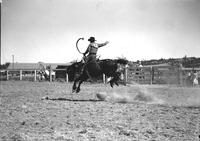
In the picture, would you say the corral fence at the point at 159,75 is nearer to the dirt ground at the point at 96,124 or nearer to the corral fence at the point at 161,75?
the corral fence at the point at 161,75

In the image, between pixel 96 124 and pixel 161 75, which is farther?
pixel 161 75

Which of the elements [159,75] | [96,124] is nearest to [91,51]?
[96,124]

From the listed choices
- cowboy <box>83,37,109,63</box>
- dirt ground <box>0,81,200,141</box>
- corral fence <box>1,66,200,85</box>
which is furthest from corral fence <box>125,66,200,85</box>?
dirt ground <box>0,81,200,141</box>

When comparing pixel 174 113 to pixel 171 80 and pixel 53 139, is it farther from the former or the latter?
pixel 171 80

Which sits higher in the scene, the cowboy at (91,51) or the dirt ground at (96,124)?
the cowboy at (91,51)

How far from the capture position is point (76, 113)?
20.5 feet

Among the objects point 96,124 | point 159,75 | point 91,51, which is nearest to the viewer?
point 96,124

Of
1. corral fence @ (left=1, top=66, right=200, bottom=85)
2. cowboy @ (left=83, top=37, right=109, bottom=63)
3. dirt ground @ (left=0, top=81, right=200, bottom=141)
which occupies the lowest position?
dirt ground @ (left=0, top=81, right=200, bottom=141)

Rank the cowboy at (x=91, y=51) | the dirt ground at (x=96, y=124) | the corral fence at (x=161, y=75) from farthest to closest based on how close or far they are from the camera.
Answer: the corral fence at (x=161, y=75)
the cowboy at (x=91, y=51)
the dirt ground at (x=96, y=124)

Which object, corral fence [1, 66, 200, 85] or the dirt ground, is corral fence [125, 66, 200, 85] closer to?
corral fence [1, 66, 200, 85]

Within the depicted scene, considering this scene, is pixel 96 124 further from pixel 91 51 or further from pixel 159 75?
pixel 159 75

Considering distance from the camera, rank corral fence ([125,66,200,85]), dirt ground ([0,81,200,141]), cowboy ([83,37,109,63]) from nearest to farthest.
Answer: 1. dirt ground ([0,81,200,141])
2. cowboy ([83,37,109,63])
3. corral fence ([125,66,200,85])

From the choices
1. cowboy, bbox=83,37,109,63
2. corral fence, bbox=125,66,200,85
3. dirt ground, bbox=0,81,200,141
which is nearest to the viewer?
dirt ground, bbox=0,81,200,141

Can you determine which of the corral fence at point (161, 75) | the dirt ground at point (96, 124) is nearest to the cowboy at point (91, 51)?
the dirt ground at point (96, 124)
